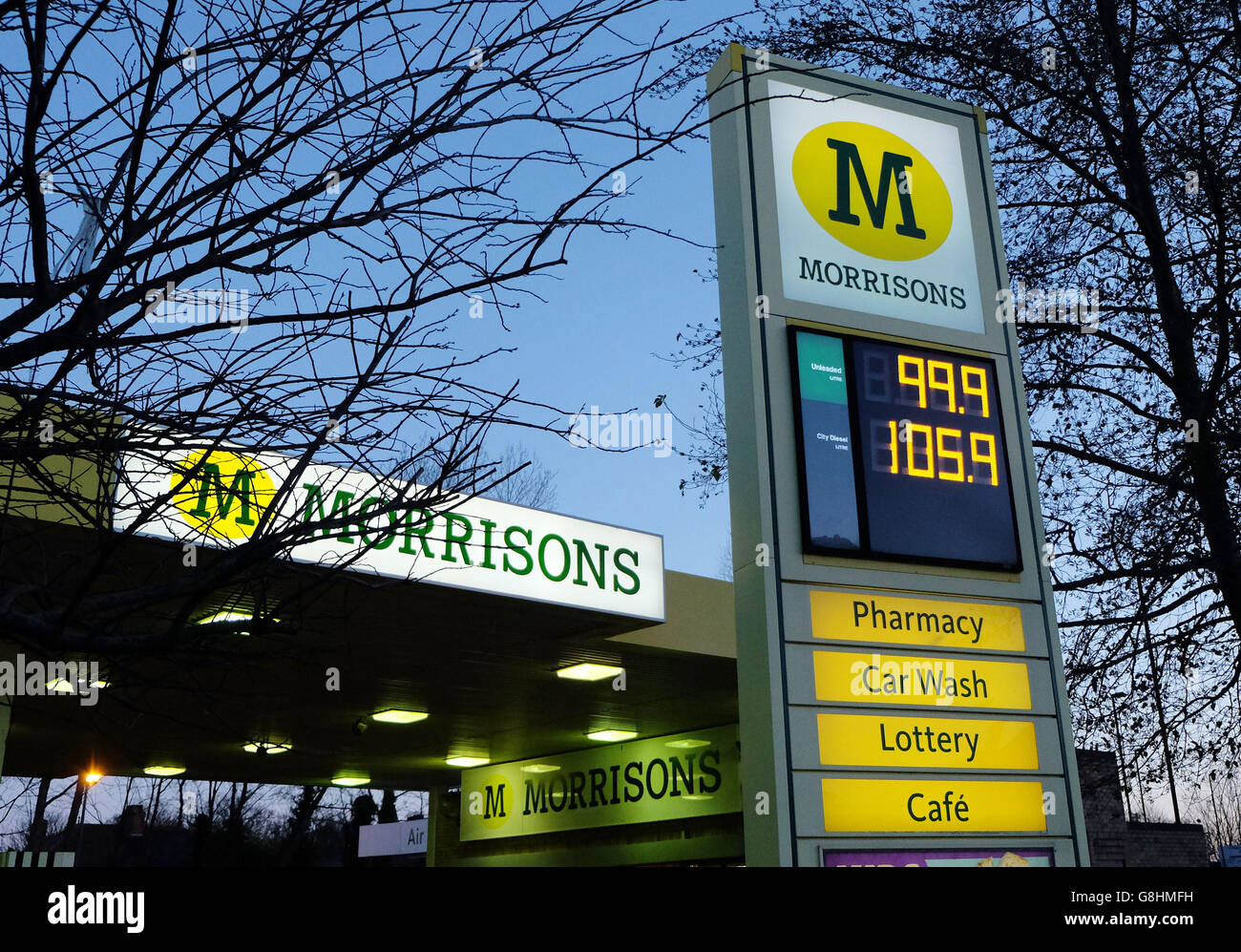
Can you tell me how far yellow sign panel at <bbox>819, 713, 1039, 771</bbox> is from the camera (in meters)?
5.75

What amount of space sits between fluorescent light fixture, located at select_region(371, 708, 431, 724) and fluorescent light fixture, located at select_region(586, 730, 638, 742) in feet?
7.39

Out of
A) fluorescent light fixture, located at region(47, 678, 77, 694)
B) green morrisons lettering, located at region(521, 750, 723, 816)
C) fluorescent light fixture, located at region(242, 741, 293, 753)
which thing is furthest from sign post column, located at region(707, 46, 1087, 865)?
green morrisons lettering, located at region(521, 750, 723, 816)

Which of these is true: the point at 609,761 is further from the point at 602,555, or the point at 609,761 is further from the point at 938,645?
the point at 938,645

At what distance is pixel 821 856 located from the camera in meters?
5.50

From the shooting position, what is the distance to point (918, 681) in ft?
19.7

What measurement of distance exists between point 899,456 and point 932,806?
5.76 feet

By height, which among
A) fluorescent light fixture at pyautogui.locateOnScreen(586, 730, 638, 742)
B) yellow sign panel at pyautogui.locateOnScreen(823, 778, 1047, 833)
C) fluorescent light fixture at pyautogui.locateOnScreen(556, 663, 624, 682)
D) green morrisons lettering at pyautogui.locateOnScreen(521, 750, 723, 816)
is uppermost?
fluorescent light fixture at pyautogui.locateOnScreen(556, 663, 624, 682)

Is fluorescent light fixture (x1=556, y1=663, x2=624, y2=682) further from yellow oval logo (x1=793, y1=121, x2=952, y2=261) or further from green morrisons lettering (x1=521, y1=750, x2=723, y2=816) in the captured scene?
yellow oval logo (x1=793, y1=121, x2=952, y2=261)

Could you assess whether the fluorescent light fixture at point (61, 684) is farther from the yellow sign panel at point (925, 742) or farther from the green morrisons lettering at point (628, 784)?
the green morrisons lettering at point (628, 784)

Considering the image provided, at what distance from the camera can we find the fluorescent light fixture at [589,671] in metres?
11.3

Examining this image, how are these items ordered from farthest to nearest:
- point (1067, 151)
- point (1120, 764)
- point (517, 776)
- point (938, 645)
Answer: point (517, 776) < point (1067, 151) < point (1120, 764) < point (938, 645)

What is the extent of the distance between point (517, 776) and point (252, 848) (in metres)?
28.1
